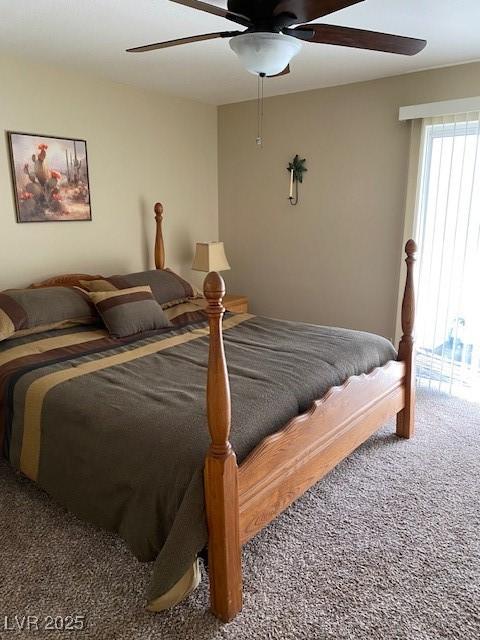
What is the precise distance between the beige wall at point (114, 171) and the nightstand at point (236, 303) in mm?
557

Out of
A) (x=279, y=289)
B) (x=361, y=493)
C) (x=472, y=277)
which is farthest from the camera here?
(x=279, y=289)

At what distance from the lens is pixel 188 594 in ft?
5.61

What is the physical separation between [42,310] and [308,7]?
2.13m

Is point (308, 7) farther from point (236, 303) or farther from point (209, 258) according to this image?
point (236, 303)

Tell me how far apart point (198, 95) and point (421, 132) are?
1.88 m

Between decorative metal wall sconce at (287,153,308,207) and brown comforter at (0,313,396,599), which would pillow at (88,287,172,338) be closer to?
brown comforter at (0,313,396,599)

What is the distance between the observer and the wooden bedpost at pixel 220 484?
1478 mm

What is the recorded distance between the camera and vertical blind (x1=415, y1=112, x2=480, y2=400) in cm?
322

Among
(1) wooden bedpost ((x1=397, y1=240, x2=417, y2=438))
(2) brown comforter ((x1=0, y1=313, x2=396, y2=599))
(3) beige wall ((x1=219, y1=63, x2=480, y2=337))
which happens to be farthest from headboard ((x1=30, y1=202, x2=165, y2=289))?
(1) wooden bedpost ((x1=397, y1=240, x2=417, y2=438))

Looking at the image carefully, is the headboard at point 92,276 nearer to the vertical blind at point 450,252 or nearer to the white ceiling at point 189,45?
the white ceiling at point 189,45

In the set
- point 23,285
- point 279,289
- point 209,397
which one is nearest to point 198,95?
point 279,289

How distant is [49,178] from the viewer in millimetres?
3363

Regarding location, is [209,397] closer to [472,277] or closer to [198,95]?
[472,277]

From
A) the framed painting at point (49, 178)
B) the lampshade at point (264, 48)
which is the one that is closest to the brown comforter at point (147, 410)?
the framed painting at point (49, 178)
